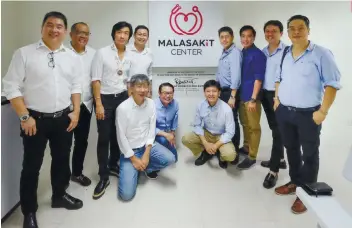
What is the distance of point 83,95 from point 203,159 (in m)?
1.53

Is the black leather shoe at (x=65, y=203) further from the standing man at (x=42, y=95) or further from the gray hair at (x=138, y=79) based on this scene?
the gray hair at (x=138, y=79)

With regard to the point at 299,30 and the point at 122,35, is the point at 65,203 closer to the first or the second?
the point at 122,35

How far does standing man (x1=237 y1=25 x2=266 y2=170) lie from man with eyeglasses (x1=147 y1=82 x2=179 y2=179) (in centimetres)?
73

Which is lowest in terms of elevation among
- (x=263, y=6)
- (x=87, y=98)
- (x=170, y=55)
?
(x=87, y=98)

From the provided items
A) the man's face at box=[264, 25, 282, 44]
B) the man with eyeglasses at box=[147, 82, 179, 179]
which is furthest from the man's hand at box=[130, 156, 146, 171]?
the man's face at box=[264, 25, 282, 44]

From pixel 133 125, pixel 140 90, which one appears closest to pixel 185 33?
pixel 140 90

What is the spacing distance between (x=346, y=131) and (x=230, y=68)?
2.01m

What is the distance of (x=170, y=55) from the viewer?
4020 mm

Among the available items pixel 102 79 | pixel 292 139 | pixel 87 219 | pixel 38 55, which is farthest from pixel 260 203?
pixel 38 55

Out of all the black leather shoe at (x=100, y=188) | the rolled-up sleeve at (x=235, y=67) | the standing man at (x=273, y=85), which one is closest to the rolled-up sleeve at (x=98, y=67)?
the black leather shoe at (x=100, y=188)

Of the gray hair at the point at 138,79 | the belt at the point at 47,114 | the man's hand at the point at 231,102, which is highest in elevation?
the gray hair at the point at 138,79

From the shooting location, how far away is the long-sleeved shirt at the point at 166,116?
11.4 ft

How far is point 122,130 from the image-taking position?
114 inches

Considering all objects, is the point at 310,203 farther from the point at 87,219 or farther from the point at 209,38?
the point at 209,38
